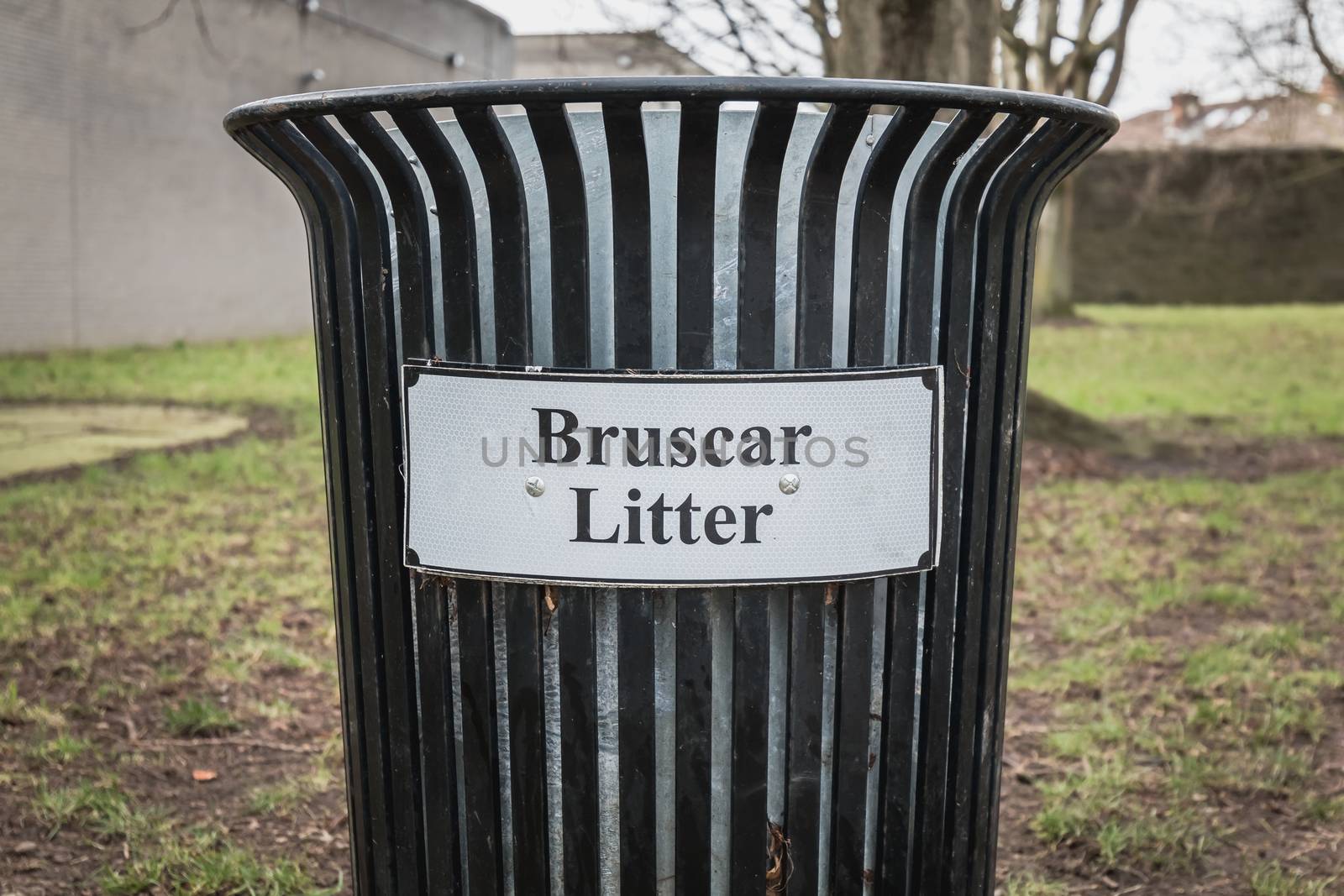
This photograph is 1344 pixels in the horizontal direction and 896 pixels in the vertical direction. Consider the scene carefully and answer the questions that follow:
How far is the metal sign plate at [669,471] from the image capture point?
1359mm

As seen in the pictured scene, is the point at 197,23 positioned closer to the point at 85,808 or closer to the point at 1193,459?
the point at 1193,459

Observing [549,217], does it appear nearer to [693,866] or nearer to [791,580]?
[791,580]

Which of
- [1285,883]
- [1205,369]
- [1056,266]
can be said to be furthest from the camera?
[1056,266]

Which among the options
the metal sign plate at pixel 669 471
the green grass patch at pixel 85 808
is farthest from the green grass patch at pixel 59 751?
the metal sign plate at pixel 669 471

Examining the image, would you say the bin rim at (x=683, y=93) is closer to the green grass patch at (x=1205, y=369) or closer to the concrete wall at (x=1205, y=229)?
the green grass patch at (x=1205, y=369)

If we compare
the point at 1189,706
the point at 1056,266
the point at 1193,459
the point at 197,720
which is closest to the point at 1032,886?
the point at 1189,706

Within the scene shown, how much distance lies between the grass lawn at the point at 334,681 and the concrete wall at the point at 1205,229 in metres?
14.7

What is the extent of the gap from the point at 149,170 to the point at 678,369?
14801 mm

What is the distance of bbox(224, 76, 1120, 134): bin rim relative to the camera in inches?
49.2

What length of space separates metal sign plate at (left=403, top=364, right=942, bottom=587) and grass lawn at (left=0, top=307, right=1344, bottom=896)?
4.50 ft

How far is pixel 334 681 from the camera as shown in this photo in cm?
360

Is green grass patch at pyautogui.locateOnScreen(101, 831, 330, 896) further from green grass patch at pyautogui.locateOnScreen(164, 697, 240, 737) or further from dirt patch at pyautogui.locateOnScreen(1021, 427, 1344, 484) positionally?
dirt patch at pyautogui.locateOnScreen(1021, 427, 1344, 484)

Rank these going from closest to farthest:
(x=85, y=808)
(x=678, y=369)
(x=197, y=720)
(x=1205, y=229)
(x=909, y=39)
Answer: (x=678, y=369) < (x=85, y=808) < (x=197, y=720) < (x=909, y=39) < (x=1205, y=229)

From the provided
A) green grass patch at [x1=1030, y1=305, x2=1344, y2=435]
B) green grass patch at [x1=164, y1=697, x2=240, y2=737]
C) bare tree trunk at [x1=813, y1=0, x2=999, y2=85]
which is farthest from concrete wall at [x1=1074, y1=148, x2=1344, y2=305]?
green grass patch at [x1=164, y1=697, x2=240, y2=737]
